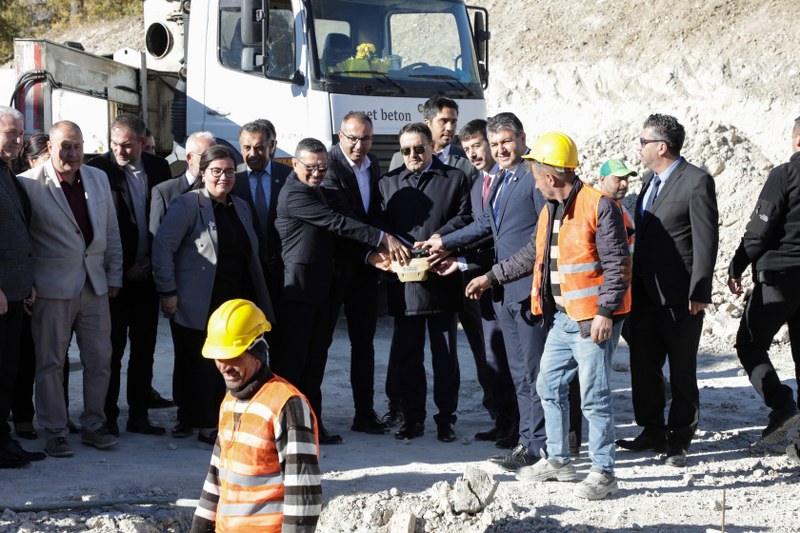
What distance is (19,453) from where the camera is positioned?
21.1ft

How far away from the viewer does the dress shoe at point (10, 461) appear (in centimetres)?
630

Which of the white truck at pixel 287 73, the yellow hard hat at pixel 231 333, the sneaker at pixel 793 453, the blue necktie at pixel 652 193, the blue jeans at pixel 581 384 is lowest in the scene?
the sneaker at pixel 793 453

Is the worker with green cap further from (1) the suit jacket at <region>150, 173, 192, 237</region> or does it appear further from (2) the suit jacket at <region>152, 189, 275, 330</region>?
(1) the suit jacket at <region>150, 173, 192, 237</region>

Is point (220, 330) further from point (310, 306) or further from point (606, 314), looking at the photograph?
point (310, 306)

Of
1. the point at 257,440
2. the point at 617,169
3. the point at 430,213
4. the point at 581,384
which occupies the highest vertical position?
the point at 617,169

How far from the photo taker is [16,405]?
7.15 metres

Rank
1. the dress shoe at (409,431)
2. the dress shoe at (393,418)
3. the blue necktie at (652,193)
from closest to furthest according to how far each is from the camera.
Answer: the blue necktie at (652,193), the dress shoe at (409,431), the dress shoe at (393,418)

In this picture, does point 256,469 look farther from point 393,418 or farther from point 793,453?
point 793,453

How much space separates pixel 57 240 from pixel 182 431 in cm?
162

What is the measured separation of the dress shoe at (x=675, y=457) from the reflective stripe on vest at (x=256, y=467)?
11.9 ft

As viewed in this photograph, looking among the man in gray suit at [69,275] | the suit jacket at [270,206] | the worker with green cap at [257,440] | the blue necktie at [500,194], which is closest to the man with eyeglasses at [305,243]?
the suit jacket at [270,206]

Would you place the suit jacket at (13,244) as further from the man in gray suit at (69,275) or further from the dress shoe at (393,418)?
the dress shoe at (393,418)

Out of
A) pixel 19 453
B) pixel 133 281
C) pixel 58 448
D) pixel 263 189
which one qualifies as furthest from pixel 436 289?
pixel 19 453

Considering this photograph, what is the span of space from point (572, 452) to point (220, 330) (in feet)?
12.1
